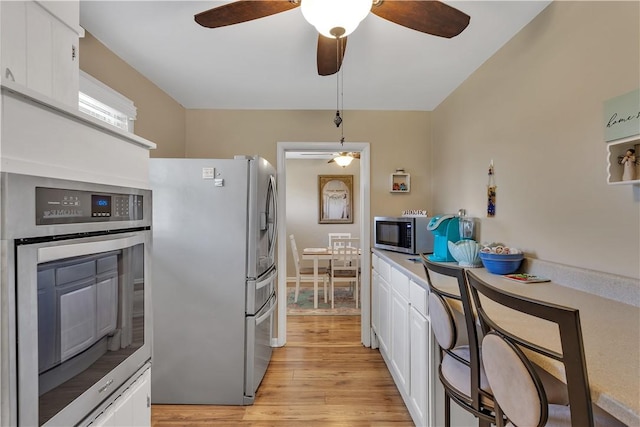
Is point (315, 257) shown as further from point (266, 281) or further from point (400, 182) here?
point (266, 281)

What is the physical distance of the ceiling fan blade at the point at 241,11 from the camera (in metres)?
1.24

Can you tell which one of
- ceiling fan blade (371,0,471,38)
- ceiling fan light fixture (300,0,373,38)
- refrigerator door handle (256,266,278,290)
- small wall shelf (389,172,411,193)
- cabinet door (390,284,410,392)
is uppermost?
ceiling fan blade (371,0,471,38)

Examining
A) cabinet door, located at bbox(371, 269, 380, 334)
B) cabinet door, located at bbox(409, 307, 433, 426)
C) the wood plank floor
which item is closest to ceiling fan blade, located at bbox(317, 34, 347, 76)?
cabinet door, located at bbox(409, 307, 433, 426)

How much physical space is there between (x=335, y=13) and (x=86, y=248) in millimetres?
1092

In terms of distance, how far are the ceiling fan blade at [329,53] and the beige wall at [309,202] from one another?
394cm

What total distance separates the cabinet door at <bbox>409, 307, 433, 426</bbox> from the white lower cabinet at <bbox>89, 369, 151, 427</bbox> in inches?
50.3

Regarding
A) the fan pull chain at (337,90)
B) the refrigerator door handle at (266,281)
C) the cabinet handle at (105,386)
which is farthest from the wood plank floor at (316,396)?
the fan pull chain at (337,90)

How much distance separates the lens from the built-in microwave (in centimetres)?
261

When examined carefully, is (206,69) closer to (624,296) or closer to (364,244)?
(364,244)

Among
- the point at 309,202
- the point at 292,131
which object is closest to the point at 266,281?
the point at 292,131

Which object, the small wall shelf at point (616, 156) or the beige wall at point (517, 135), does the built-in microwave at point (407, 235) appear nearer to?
the beige wall at point (517, 135)

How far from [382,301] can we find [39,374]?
2330 mm

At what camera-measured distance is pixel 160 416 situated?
203 centimetres

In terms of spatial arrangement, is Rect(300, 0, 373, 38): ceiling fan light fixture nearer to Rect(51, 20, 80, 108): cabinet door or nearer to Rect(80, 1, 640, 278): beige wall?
Rect(51, 20, 80, 108): cabinet door
